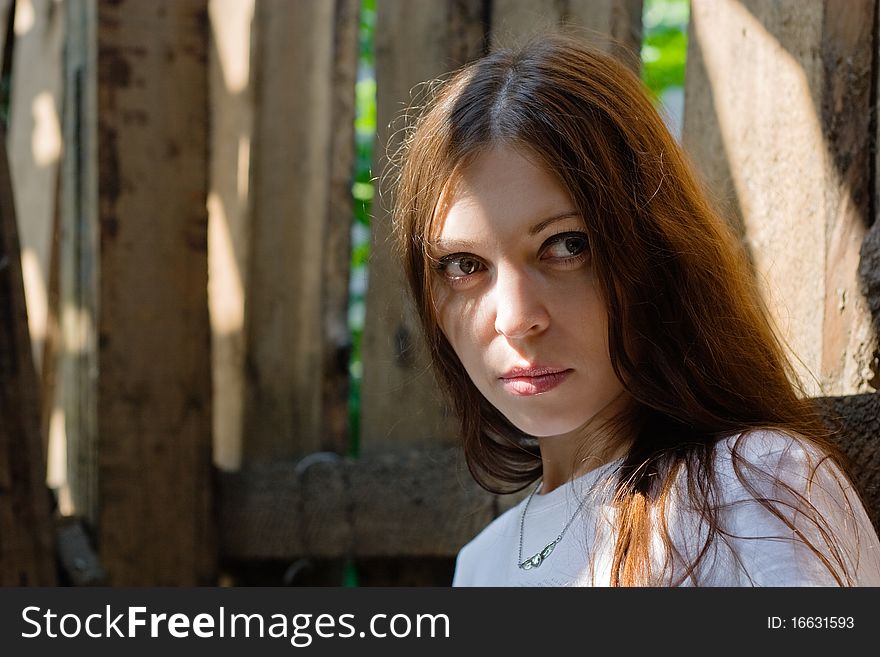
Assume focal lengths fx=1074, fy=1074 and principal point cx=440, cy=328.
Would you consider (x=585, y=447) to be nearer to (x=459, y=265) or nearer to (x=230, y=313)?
(x=459, y=265)

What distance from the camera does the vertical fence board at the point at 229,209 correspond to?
2.62 meters

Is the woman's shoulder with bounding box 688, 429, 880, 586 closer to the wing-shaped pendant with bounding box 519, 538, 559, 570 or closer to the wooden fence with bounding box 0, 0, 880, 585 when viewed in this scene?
the wing-shaped pendant with bounding box 519, 538, 559, 570

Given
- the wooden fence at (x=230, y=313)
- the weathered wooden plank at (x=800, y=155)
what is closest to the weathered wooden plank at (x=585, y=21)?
the wooden fence at (x=230, y=313)

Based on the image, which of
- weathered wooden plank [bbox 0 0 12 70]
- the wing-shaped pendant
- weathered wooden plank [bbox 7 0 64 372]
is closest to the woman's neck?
the wing-shaped pendant

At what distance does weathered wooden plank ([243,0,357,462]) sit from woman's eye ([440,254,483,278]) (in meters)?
0.97

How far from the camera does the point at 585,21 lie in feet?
6.79

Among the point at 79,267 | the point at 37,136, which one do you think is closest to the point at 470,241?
the point at 79,267

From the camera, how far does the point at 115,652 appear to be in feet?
4.75

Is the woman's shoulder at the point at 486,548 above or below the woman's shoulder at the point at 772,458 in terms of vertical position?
below

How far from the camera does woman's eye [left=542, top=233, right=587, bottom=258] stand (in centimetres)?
140

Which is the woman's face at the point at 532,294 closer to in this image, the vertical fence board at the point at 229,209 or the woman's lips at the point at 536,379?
the woman's lips at the point at 536,379

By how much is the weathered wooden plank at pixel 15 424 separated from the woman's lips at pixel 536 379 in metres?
1.18

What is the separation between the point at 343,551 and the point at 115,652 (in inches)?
38.7

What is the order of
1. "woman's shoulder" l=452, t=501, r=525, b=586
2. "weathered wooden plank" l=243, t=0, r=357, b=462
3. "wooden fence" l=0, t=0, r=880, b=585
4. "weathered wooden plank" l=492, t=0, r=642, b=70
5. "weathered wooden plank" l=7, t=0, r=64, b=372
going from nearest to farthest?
"woman's shoulder" l=452, t=501, r=525, b=586 → "weathered wooden plank" l=492, t=0, r=642, b=70 → "wooden fence" l=0, t=0, r=880, b=585 → "weathered wooden plank" l=243, t=0, r=357, b=462 → "weathered wooden plank" l=7, t=0, r=64, b=372
